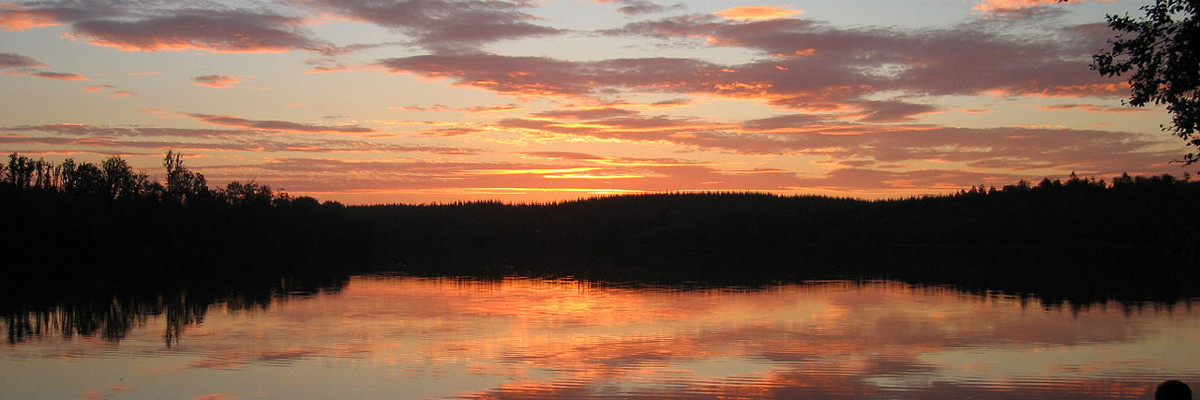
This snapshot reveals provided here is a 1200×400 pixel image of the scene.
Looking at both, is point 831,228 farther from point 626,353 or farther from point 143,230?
point 626,353

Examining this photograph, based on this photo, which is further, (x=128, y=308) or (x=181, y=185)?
(x=181, y=185)

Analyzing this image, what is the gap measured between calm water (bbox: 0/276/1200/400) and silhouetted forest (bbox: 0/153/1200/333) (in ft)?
11.9

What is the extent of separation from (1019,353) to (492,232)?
6853 inches

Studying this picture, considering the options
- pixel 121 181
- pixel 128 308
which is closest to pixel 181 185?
pixel 121 181

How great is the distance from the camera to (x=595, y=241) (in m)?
182

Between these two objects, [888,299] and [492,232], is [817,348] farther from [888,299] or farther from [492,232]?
[492,232]

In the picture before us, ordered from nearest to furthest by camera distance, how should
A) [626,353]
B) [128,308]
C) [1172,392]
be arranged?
[1172,392] < [626,353] < [128,308]

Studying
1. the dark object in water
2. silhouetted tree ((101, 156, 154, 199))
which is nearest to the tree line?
silhouetted tree ((101, 156, 154, 199))

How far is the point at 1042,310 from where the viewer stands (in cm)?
3173

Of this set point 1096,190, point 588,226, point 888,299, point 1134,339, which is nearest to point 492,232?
point 588,226

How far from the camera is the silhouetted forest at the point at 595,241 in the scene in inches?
1676

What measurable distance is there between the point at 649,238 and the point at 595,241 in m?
13.6

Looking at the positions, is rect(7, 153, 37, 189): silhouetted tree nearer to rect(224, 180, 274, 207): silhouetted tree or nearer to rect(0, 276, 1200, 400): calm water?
rect(224, 180, 274, 207): silhouetted tree

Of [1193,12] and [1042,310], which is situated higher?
[1193,12]
